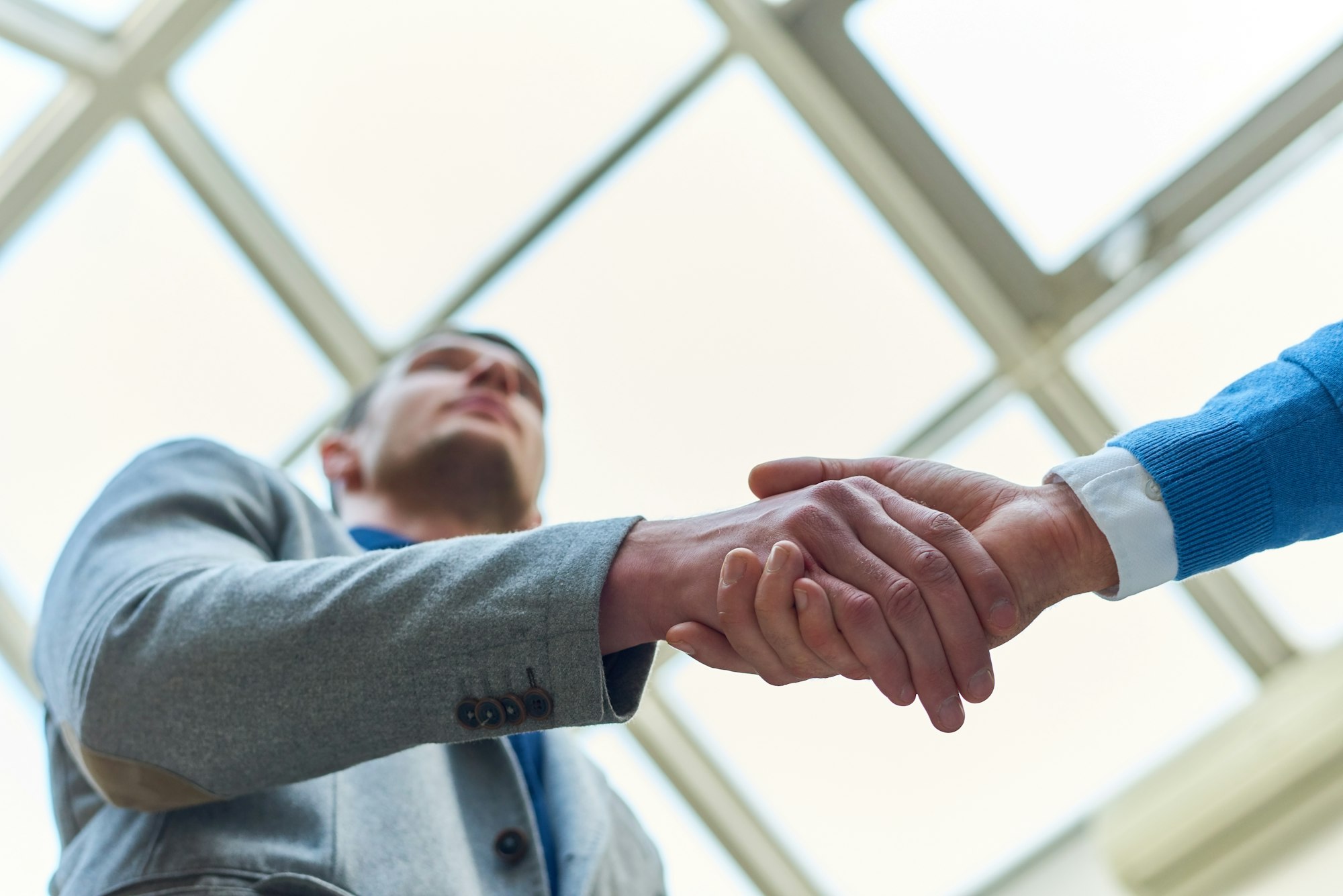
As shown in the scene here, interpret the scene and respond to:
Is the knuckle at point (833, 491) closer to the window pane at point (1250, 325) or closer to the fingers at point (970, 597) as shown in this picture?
the fingers at point (970, 597)

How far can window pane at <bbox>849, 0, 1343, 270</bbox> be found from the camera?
10.3 feet

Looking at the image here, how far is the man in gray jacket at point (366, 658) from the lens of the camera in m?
1.27

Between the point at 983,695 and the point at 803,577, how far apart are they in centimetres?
22

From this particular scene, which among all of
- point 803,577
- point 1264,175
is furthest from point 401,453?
point 1264,175

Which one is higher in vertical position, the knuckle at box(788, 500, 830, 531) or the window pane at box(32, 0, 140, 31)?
the window pane at box(32, 0, 140, 31)

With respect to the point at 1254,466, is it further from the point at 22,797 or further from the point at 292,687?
the point at 22,797

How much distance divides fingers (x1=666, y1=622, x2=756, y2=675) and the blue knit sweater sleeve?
0.52 metres

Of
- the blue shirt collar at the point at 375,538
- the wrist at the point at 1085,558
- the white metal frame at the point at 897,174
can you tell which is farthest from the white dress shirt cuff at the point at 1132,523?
the white metal frame at the point at 897,174

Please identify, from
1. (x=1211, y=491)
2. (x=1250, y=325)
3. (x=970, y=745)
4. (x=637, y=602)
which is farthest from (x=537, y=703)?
(x=970, y=745)

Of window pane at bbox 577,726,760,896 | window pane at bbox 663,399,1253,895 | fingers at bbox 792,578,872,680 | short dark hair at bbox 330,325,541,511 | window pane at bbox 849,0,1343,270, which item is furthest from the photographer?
window pane at bbox 577,726,760,896

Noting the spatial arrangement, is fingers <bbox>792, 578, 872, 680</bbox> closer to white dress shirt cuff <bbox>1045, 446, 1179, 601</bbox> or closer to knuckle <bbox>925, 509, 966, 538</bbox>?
knuckle <bbox>925, 509, 966, 538</bbox>

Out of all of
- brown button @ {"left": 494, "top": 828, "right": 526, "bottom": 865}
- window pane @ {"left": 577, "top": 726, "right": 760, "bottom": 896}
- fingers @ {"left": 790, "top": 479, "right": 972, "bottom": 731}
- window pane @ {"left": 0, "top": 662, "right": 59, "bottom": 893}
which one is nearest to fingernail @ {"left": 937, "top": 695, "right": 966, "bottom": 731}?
fingers @ {"left": 790, "top": 479, "right": 972, "bottom": 731}

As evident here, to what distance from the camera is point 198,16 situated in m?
3.29

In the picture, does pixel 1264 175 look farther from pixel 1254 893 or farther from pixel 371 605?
pixel 371 605
